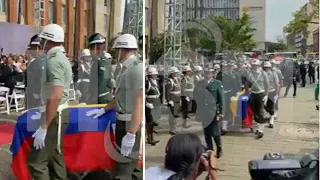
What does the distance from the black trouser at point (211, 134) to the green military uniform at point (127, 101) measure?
0.32 meters

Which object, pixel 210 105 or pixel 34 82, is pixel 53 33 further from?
pixel 210 105

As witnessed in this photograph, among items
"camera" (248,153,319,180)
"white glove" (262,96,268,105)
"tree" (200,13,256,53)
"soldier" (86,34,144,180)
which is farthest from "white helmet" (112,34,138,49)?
"camera" (248,153,319,180)

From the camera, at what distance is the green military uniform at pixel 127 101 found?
2.06 meters

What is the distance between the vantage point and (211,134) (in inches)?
78.7

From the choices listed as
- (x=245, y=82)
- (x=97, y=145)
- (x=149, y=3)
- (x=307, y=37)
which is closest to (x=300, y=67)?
(x=307, y=37)

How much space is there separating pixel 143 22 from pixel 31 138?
824mm

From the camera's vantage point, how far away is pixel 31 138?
221 centimetres

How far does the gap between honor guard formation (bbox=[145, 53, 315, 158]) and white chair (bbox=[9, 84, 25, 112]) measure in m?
0.63

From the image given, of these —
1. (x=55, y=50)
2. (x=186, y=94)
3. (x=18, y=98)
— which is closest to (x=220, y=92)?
(x=186, y=94)

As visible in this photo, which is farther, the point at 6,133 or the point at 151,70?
the point at 6,133

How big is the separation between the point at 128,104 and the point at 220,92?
44cm

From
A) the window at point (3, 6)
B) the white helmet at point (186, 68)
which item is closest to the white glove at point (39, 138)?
the window at point (3, 6)

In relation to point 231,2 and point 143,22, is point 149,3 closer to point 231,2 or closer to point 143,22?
point 143,22

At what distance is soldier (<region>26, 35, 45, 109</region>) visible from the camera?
2.11 meters
